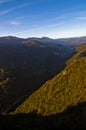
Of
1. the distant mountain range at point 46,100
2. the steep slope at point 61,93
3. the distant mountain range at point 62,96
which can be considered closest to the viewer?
the distant mountain range at point 46,100

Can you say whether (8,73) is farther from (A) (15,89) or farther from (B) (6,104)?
(B) (6,104)

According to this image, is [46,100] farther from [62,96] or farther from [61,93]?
[62,96]

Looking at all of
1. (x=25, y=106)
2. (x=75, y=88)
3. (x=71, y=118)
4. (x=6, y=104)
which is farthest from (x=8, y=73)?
(x=71, y=118)

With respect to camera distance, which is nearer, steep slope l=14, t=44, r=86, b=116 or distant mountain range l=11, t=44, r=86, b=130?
distant mountain range l=11, t=44, r=86, b=130

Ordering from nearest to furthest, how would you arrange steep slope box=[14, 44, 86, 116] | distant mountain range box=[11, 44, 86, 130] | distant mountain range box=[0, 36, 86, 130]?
distant mountain range box=[0, 36, 86, 130] → distant mountain range box=[11, 44, 86, 130] → steep slope box=[14, 44, 86, 116]

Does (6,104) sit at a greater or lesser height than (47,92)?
lesser

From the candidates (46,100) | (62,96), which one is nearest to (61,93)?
(62,96)

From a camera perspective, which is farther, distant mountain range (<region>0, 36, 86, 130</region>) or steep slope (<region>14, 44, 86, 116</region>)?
steep slope (<region>14, 44, 86, 116</region>)

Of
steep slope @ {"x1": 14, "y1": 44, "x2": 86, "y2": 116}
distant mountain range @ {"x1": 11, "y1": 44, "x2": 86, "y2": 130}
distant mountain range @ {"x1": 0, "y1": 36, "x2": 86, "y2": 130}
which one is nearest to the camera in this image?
distant mountain range @ {"x1": 0, "y1": 36, "x2": 86, "y2": 130}

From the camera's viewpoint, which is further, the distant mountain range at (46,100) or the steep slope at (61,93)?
the steep slope at (61,93)

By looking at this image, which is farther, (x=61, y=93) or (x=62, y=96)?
(x=61, y=93)

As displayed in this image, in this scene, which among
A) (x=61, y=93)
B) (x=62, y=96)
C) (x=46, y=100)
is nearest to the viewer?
(x=62, y=96)
